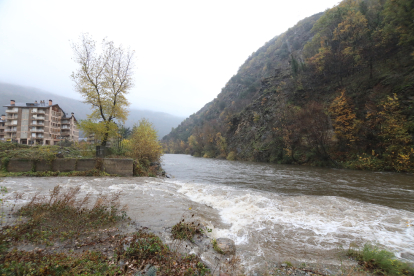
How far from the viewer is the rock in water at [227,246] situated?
479 centimetres

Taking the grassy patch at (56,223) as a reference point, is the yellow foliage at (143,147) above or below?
above

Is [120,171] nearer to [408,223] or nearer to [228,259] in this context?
[228,259]

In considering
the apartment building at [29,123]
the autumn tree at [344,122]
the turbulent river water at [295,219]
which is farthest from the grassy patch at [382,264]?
the apartment building at [29,123]

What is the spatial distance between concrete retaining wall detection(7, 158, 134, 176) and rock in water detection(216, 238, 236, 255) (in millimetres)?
13767

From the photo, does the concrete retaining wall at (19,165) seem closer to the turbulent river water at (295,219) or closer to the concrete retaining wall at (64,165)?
the concrete retaining wall at (64,165)

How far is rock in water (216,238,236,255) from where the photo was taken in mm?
4791

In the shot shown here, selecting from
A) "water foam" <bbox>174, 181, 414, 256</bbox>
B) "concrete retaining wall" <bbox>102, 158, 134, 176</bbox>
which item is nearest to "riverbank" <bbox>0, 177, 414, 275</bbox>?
"water foam" <bbox>174, 181, 414, 256</bbox>

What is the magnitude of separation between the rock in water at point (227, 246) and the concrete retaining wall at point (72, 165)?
13.8 meters

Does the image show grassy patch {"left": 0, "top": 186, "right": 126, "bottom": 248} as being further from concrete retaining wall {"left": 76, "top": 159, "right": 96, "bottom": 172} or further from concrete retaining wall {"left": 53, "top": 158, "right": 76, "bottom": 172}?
concrete retaining wall {"left": 53, "top": 158, "right": 76, "bottom": 172}

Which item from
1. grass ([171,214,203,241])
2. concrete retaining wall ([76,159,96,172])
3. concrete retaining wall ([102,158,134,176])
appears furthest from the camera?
concrete retaining wall ([102,158,134,176])

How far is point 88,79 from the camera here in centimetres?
1853

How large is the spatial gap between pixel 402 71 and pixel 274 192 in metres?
26.0

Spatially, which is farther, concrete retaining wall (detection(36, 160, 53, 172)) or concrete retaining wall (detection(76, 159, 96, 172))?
concrete retaining wall (detection(76, 159, 96, 172))

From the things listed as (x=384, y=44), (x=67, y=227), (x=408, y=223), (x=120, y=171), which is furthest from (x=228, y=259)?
(x=384, y=44)
